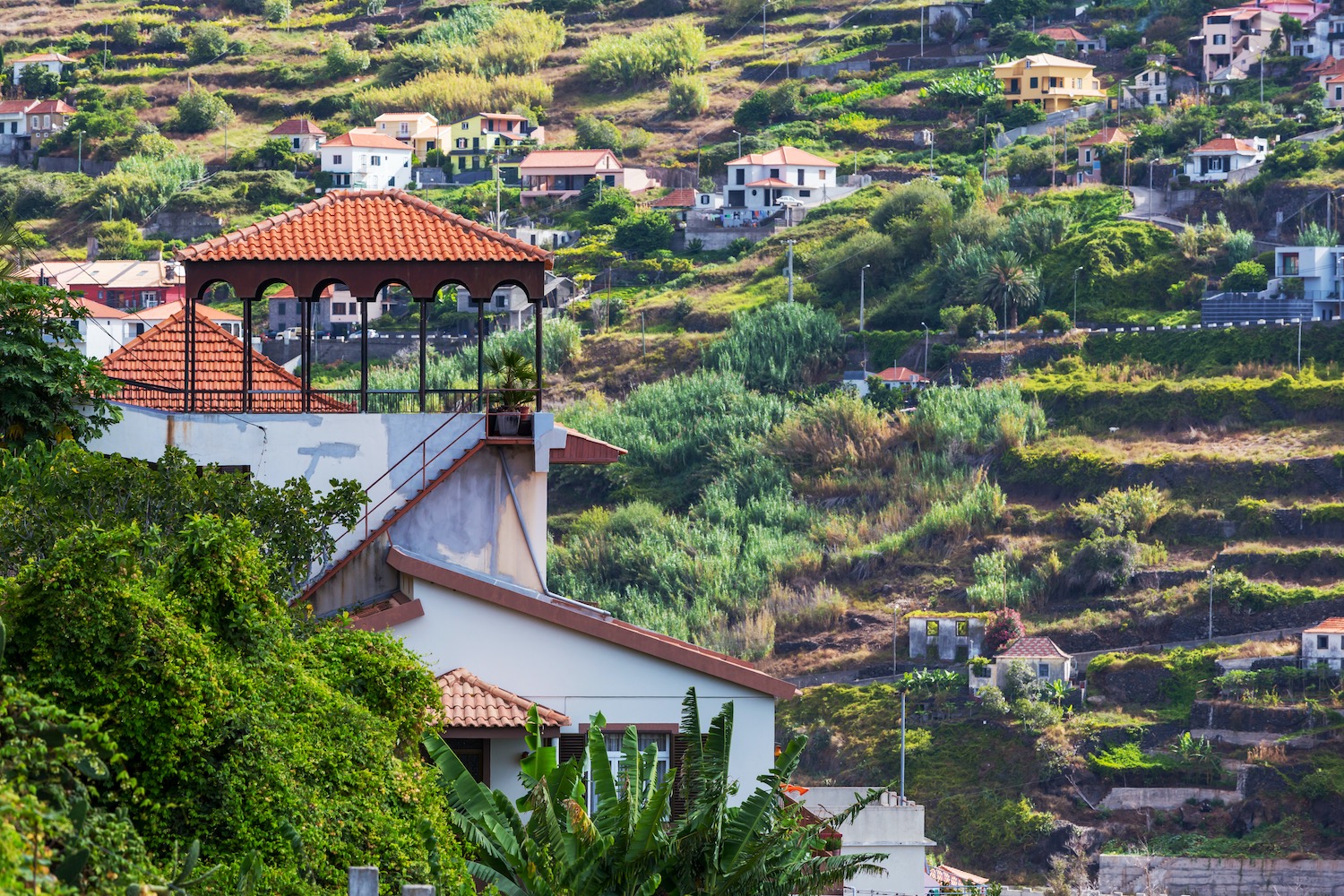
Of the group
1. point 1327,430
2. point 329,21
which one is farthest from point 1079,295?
point 329,21

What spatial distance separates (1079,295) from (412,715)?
76.6 meters

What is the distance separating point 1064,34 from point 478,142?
1201 inches

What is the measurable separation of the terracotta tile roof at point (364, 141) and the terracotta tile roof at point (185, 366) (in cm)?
8996

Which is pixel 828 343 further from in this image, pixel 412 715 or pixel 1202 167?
pixel 412 715

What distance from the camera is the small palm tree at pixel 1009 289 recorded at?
91250 mm

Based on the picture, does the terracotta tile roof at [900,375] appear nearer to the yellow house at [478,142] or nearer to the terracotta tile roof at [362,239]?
the yellow house at [478,142]

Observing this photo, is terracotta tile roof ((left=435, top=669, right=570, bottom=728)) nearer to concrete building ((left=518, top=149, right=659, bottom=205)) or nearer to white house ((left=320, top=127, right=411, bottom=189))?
concrete building ((left=518, top=149, right=659, bottom=205))

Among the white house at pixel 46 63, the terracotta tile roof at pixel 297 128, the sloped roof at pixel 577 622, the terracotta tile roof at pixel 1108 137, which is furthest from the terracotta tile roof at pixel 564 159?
the sloped roof at pixel 577 622

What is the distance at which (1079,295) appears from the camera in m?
90.5

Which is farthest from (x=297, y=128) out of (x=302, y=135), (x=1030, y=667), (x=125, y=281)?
(x=1030, y=667)

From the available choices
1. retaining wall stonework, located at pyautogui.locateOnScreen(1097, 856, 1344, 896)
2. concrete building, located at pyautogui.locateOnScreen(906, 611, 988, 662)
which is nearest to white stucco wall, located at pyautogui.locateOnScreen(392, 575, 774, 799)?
retaining wall stonework, located at pyautogui.locateOnScreen(1097, 856, 1344, 896)

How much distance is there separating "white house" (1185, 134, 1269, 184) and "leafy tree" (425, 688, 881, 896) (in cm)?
8590

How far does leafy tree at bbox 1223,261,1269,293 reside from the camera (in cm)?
8775

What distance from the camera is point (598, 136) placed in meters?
120
